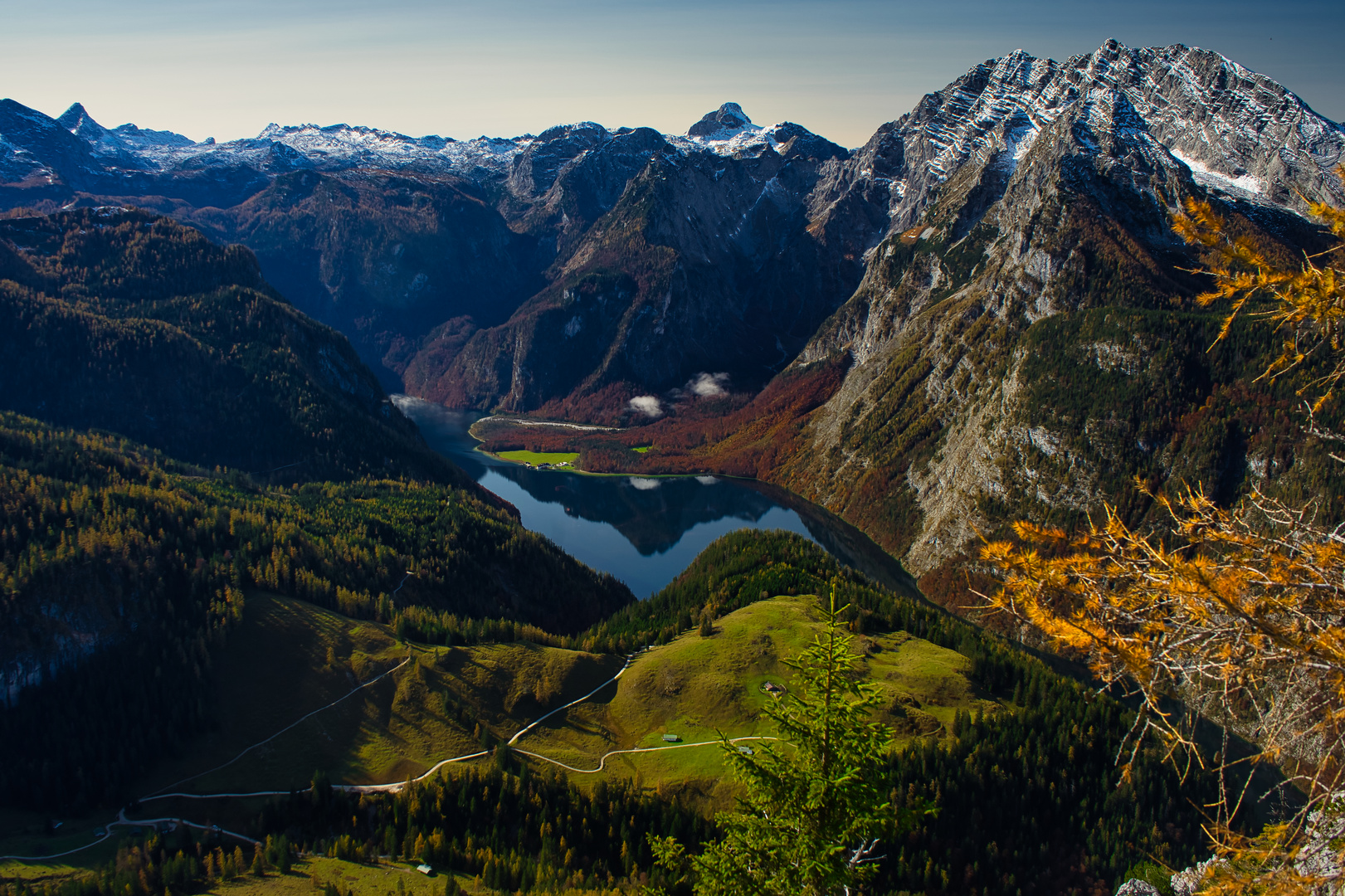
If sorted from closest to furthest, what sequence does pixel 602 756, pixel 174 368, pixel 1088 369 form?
pixel 602 756 < pixel 1088 369 < pixel 174 368

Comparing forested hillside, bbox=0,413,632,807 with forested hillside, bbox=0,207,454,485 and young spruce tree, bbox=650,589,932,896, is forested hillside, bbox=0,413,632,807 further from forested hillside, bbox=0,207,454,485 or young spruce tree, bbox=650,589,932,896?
young spruce tree, bbox=650,589,932,896

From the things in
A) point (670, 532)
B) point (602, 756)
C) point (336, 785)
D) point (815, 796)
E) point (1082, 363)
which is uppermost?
point (1082, 363)

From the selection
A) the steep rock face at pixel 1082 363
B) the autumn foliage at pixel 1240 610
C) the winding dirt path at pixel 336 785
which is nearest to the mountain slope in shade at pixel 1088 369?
the steep rock face at pixel 1082 363

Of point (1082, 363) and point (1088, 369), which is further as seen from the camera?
point (1082, 363)

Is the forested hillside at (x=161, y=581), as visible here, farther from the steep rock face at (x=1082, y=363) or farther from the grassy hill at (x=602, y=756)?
the steep rock face at (x=1082, y=363)

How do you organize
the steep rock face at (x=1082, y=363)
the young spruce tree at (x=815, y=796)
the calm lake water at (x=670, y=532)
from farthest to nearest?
the calm lake water at (x=670, y=532), the steep rock face at (x=1082, y=363), the young spruce tree at (x=815, y=796)

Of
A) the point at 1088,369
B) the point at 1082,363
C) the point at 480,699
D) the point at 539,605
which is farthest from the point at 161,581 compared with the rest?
the point at 1082,363

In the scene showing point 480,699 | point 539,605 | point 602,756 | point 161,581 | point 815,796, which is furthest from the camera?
point 539,605

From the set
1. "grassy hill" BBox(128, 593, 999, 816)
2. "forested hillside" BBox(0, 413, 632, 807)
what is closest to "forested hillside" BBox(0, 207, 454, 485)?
"forested hillside" BBox(0, 413, 632, 807)

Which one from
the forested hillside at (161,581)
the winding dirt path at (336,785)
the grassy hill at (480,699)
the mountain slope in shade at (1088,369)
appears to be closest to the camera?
the winding dirt path at (336,785)

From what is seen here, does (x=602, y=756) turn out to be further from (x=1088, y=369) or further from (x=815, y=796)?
(x=1088, y=369)

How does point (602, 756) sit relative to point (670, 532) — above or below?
above
